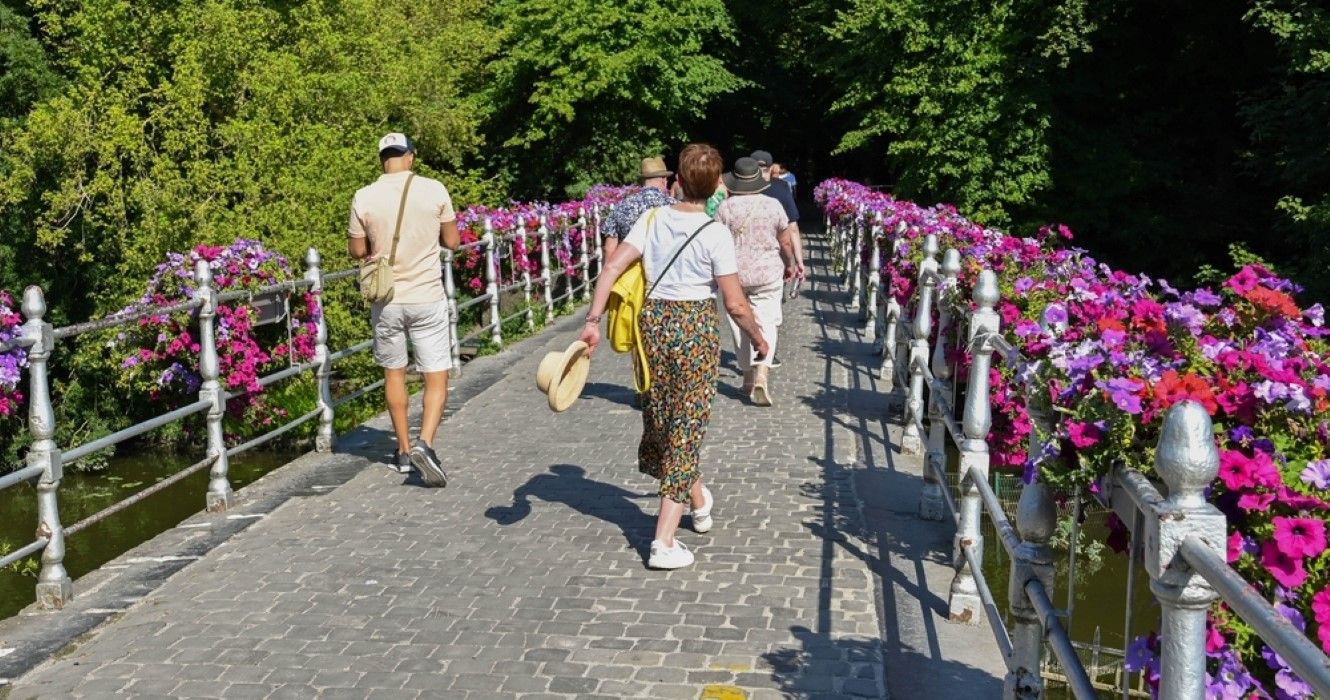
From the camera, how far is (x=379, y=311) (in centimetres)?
788

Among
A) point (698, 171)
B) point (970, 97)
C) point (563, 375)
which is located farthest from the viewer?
point (970, 97)

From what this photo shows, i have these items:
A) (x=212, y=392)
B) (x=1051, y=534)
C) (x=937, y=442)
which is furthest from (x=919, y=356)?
(x=1051, y=534)

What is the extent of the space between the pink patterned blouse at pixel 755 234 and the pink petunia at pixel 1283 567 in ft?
26.6

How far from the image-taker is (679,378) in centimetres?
595

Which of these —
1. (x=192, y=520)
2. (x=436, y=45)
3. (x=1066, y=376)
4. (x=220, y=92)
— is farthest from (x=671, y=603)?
(x=436, y=45)

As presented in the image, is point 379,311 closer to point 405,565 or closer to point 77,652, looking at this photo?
point 405,565

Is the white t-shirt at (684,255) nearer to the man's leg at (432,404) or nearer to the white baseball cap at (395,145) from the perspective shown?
the white baseball cap at (395,145)

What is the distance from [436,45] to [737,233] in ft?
73.6

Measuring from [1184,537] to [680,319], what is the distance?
3.88 meters

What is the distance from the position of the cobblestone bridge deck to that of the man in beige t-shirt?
0.47 m

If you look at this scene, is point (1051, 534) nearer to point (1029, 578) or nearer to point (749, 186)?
point (1029, 578)

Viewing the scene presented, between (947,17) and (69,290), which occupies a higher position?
(947,17)

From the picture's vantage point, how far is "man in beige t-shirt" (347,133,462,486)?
7656mm

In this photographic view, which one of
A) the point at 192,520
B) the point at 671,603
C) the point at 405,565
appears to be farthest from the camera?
the point at 192,520
